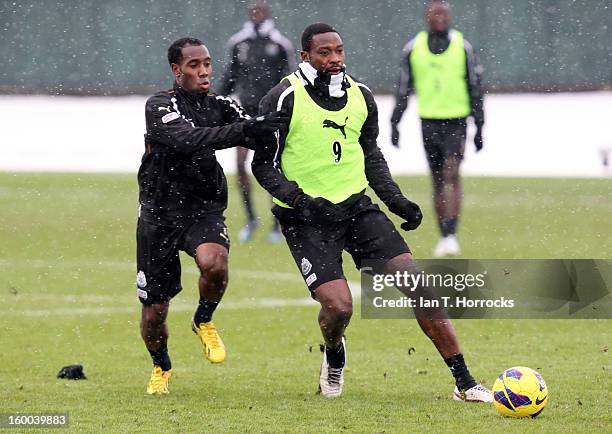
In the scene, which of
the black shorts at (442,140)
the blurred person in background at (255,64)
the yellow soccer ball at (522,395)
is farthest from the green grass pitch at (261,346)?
the blurred person in background at (255,64)

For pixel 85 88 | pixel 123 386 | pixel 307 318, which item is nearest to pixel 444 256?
pixel 307 318

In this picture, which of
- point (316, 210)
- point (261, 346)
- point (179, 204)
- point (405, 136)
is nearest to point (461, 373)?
point (316, 210)

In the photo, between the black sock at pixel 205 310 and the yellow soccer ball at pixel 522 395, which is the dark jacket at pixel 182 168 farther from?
the yellow soccer ball at pixel 522 395

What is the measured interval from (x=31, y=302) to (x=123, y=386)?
378cm

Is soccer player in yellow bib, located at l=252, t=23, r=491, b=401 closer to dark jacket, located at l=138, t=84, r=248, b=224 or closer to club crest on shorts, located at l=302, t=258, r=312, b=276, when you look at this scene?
club crest on shorts, located at l=302, t=258, r=312, b=276

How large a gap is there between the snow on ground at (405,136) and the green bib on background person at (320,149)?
13.6 meters

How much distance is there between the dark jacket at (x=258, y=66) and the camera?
15484mm

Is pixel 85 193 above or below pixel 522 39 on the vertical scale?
below

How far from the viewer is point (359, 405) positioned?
306 inches

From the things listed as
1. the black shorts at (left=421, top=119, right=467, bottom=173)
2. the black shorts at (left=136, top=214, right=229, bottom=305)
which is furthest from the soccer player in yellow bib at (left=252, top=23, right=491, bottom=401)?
the black shorts at (left=421, top=119, right=467, bottom=173)

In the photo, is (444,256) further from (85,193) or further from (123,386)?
(85,193)

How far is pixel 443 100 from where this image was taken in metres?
14.6

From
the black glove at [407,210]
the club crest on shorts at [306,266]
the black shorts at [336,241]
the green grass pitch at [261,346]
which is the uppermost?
the black glove at [407,210]

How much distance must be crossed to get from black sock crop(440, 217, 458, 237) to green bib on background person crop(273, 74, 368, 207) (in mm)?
6469
